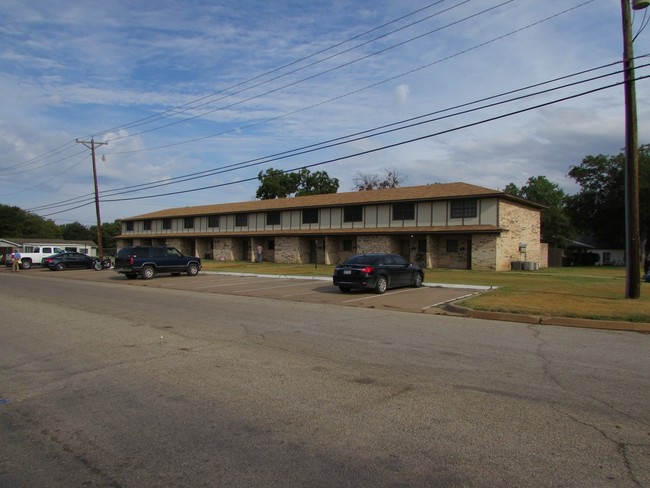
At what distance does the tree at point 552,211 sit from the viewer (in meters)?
65.9

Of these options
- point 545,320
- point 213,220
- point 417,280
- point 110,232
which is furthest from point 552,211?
point 110,232

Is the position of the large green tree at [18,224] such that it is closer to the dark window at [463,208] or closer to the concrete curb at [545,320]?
the dark window at [463,208]

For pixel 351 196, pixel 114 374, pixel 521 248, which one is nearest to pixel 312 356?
pixel 114 374

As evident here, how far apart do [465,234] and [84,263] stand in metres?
30.7

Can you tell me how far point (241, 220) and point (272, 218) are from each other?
4.31 m

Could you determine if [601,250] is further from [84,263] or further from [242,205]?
[84,263]

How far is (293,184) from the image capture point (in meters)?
79.2

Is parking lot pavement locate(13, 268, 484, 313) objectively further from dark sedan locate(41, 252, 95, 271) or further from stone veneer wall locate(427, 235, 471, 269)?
dark sedan locate(41, 252, 95, 271)

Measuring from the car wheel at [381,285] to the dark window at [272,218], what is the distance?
28.8m

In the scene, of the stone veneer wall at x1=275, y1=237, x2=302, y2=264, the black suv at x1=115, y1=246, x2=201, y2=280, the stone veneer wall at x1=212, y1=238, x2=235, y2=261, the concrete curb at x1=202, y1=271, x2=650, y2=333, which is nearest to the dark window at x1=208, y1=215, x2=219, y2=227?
the stone veneer wall at x1=212, y1=238, x2=235, y2=261

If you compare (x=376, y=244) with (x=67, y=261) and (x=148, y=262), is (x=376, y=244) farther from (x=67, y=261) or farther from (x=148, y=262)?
(x=67, y=261)

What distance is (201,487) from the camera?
11.2ft

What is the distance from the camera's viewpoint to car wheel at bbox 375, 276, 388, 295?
1757cm

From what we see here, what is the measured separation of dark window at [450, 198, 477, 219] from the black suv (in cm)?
1855
